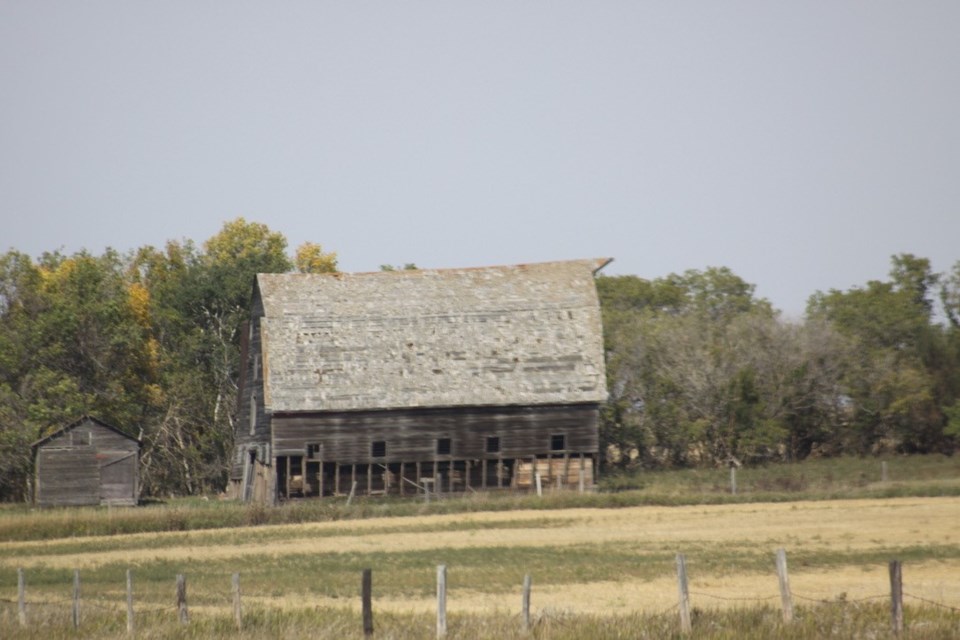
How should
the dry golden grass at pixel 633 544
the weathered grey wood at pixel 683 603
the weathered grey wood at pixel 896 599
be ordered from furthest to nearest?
1. the dry golden grass at pixel 633 544
2. the weathered grey wood at pixel 683 603
3. the weathered grey wood at pixel 896 599

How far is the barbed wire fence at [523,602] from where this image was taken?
71.4 ft

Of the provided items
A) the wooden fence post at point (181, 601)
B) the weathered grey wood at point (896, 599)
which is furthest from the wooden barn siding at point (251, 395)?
the weathered grey wood at point (896, 599)

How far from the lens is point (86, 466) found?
52188 mm

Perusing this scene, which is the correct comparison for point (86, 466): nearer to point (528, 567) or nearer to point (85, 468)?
point (85, 468)

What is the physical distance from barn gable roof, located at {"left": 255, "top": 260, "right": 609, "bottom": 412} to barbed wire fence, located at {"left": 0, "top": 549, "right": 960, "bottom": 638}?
2369 centimetres

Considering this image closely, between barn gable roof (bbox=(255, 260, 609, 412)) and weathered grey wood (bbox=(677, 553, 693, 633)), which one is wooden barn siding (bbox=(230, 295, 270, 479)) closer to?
barn gable roof (bbox=(255, 260, 609, 412))

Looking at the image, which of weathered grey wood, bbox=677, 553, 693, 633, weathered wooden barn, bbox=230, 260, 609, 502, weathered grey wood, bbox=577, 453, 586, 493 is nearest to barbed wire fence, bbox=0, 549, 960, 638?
weathered grey wood, bbox=677, 553, 693, 633

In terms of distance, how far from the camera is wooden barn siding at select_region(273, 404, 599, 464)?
170 feet

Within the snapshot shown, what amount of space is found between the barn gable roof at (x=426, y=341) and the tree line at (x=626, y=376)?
740 cm

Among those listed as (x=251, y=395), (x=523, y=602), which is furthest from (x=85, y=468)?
(x=523, y=602)

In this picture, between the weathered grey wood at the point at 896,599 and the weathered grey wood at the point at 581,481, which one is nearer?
the weathered grey wood at the point at 896,599

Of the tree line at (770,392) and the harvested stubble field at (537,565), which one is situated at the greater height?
the tree line at (770,392)

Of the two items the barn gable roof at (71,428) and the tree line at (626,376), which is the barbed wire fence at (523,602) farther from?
the tree line at (626,376)

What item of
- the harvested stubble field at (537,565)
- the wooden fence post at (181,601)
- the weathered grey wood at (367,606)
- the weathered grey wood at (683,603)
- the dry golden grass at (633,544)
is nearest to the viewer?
the weathered grey wood at (683,603)
